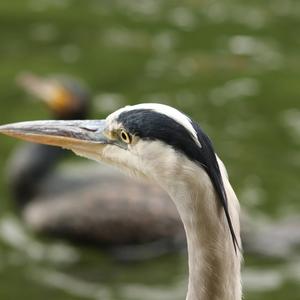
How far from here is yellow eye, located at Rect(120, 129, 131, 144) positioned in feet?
14.6

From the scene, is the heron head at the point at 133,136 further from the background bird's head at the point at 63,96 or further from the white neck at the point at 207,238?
the background bird's head at the point at 63,96

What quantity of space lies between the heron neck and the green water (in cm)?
403

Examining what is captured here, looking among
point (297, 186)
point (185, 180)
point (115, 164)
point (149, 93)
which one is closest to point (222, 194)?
point (185, 180)

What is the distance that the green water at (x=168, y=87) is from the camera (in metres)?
8.57

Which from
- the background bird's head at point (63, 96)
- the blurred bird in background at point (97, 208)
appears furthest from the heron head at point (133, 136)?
the background bird's head at point (63, 96)

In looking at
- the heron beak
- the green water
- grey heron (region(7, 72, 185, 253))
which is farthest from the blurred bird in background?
the heron beak

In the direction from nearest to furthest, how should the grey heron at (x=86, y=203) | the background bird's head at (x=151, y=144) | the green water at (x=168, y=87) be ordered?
1. the background bird's head at (x=151, y=144)
2. the green water at (x=168, y=87)
3. the grey heron at (x=86, y=203)

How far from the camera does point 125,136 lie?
4484 mm

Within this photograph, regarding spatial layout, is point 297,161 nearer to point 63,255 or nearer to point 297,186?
point 297,186

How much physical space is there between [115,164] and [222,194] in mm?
758

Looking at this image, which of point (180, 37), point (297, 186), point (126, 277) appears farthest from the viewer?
point (180, 37)

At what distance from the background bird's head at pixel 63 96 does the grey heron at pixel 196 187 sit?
554 cm

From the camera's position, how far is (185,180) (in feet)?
13.5

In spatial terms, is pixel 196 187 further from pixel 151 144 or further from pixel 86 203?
pixel 86 203
